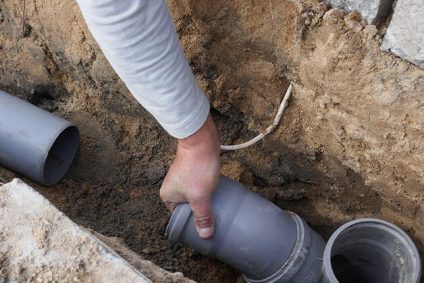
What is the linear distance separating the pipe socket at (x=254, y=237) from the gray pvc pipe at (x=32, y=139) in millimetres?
669

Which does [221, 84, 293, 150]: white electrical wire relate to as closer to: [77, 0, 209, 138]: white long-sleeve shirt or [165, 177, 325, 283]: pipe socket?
[165, 177, 325, 283]: pipe socket

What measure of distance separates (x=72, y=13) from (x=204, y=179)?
978 millimetres

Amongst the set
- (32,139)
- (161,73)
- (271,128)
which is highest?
(161,73)

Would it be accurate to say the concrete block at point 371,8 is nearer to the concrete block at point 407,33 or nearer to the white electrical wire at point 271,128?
the concrete block at point 407,33

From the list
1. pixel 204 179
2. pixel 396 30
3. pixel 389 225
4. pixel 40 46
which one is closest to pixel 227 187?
pixel 204 179

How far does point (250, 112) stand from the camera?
2.13 m

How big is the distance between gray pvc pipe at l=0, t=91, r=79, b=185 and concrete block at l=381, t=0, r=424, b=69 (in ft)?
4.31

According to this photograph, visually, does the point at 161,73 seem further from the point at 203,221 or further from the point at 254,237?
the point at 254,237

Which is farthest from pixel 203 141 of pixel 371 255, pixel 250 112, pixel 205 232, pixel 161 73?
pixel 371 255

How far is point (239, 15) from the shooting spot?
187 cm

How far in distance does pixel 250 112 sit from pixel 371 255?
0.70m

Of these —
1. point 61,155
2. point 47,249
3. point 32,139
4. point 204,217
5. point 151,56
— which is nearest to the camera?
point 151,56

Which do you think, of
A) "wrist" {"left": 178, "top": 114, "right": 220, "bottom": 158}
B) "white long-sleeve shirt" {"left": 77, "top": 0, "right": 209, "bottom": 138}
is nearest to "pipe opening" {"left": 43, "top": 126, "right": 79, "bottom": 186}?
"wrist" {"left": 178, "top": 114, "right": 220, "bottom": 158}

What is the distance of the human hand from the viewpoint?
1521 millimetres
